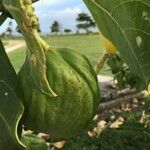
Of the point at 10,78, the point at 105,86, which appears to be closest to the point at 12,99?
the point at 10,78

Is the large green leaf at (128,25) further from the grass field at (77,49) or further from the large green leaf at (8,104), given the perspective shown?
the grass field at (77,49)

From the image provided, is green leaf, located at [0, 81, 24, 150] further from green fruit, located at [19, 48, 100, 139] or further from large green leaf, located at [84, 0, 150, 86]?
large green leaf, located at [84, 0, 150, 86]

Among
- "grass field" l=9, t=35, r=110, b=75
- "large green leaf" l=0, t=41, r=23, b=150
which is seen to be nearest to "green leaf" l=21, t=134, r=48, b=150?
"large green leaf" l=0, t=41, r=23, b=150

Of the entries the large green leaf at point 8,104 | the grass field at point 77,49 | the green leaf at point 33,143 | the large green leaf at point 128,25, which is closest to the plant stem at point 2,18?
the large green leaf at point 8,104

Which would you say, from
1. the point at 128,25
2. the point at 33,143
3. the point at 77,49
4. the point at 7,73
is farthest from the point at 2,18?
the point at 77,49

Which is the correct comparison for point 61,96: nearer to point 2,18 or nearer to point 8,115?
point 8,115

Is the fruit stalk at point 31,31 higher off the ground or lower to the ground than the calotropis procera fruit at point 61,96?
higher
